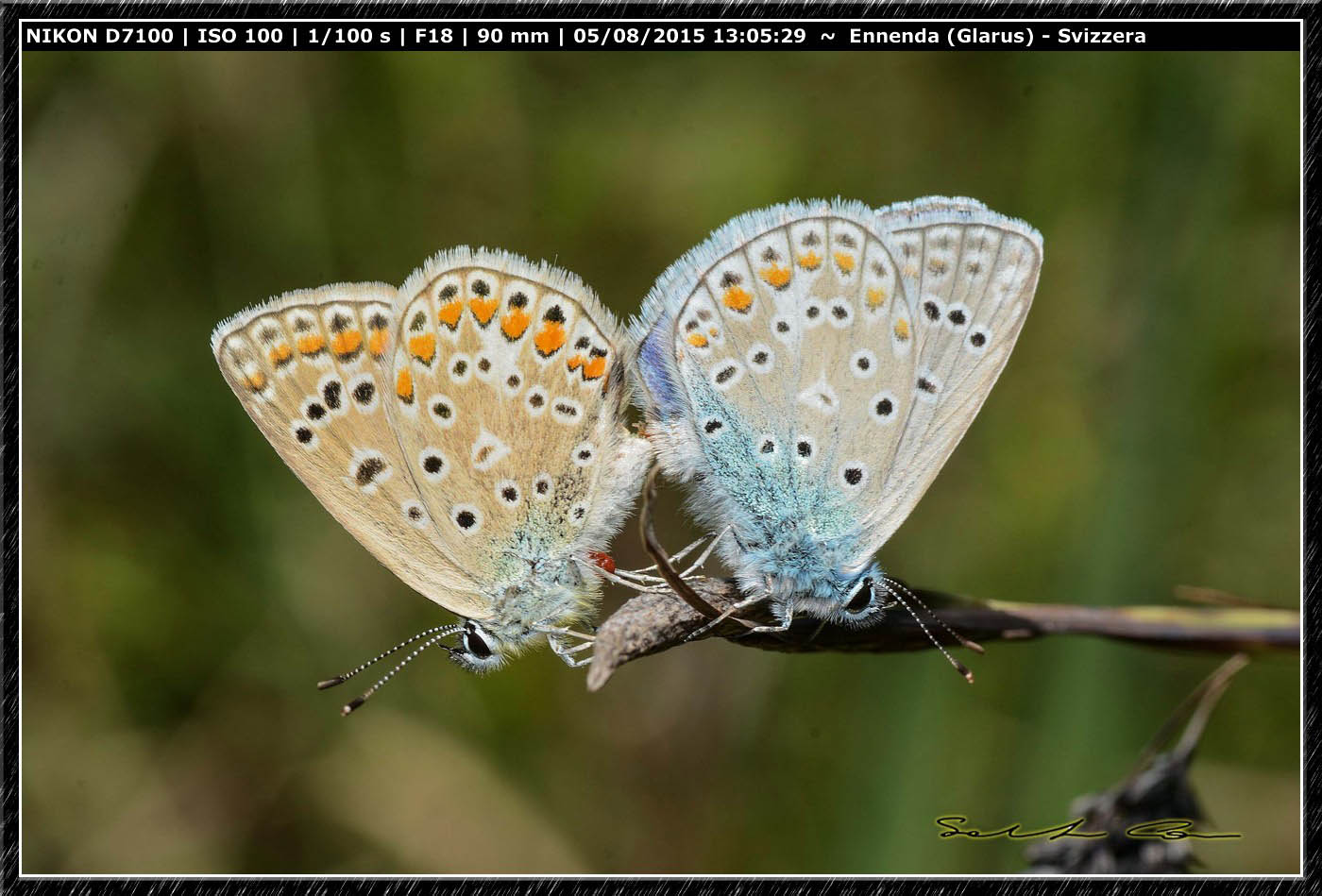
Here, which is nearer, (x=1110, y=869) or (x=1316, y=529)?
(x=1110, y=869)

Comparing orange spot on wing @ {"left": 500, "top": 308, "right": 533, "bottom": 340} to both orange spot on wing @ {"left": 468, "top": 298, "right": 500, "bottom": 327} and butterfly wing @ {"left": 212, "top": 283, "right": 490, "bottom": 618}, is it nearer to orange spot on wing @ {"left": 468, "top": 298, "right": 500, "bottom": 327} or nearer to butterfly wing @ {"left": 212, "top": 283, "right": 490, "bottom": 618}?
orange spot on wing @ {"left": 468, "top": 298, "right": 500, "bottom": 327}

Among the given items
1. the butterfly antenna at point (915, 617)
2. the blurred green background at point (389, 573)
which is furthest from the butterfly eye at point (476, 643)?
the blurred green background at point (389, 573)

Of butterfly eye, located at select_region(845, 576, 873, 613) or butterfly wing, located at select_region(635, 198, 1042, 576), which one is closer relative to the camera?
butterfly eye, located at select_region(845, 576, 873, 613)

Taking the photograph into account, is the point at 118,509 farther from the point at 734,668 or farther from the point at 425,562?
the point at 734,668

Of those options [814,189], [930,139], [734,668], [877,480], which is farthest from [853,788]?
[930,139]

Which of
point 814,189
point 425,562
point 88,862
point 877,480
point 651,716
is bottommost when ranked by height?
point 88,862

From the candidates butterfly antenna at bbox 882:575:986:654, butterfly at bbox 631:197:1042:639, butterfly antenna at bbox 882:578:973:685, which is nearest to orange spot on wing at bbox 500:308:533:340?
butterfly at bbox 631:197:1042:639
